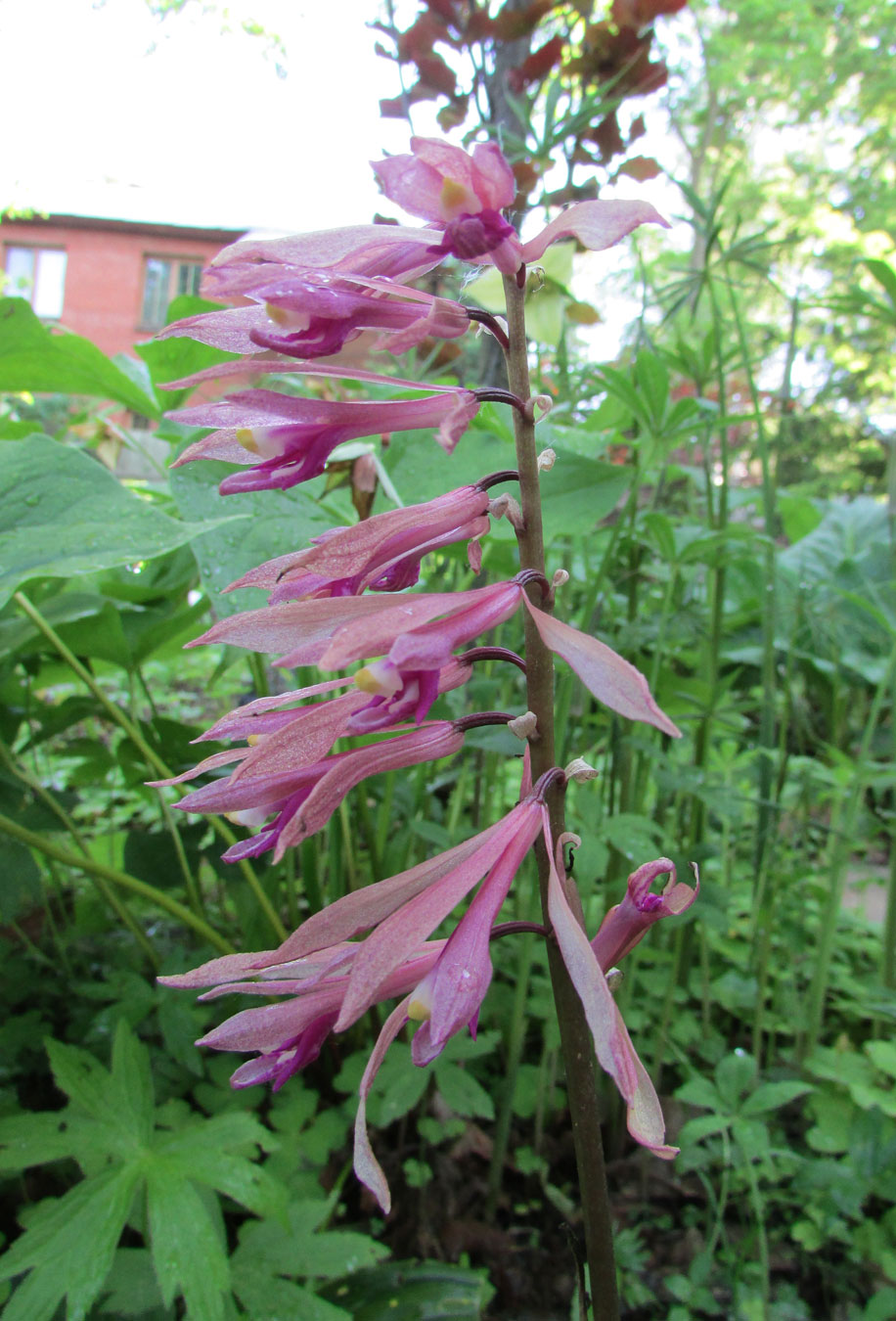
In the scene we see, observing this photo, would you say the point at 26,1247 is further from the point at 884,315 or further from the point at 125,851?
the point at 884,315

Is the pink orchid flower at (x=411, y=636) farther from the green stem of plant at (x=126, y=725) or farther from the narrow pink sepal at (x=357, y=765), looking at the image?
the green stem of plant at (x=126, y=725)

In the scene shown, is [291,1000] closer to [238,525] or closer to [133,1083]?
[133,1083]

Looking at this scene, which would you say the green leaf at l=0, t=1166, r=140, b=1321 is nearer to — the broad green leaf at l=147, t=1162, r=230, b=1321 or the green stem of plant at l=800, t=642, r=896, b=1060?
the broad green leaf at l=147, t=1162, r=230, b=1321

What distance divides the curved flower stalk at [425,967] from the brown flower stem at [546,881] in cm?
3

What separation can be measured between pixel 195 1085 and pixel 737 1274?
3.05 ft

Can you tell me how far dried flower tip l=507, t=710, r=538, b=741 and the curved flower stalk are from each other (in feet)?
0.13

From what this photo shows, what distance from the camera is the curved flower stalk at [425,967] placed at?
486 millimetres

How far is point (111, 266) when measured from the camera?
60.5ft

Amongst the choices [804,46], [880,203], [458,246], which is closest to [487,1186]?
Answer: [458,246]

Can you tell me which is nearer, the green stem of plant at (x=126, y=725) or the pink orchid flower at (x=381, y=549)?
the pink orchid flower at (x=381, y=549)

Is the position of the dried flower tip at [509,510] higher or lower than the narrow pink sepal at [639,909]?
higher

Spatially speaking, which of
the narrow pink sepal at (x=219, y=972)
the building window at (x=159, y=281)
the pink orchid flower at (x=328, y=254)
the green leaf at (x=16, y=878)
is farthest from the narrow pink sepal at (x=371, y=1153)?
the building window at (x=159, y=281)

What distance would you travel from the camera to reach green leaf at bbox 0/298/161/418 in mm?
1286

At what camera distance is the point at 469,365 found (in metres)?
4.28
